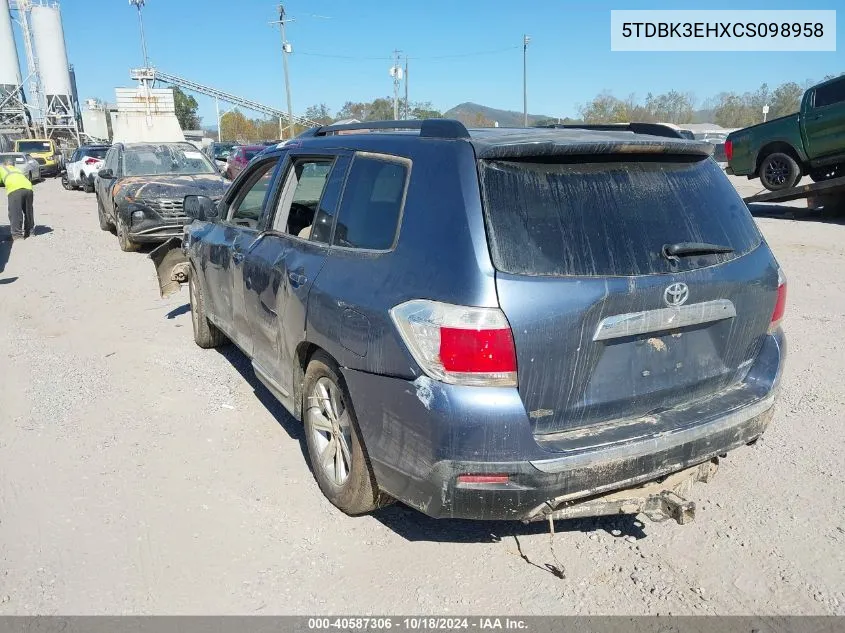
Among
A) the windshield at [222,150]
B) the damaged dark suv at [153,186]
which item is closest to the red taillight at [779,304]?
the damaged dark suv at [153,186]

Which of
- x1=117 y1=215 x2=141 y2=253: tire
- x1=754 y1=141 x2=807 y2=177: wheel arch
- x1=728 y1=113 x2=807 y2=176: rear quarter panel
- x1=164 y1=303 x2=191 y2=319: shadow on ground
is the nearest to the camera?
x1=164 y1=303 x2=191 y2=319: shadow on ground

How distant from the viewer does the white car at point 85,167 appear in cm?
2328

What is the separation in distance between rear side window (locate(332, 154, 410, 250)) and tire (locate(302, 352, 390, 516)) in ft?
1.98

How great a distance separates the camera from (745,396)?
2.90 metres

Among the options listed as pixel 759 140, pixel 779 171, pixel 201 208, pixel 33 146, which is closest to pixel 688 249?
pixel 201 208

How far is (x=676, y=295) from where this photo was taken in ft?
8.46

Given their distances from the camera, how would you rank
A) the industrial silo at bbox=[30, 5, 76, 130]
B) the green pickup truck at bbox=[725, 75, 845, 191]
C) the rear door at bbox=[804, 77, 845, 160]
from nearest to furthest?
the rear door at bbox=[804, 77, 845, 160] < the green pickup truck at bbox=[725, 75, 845, 191] < the industrial silo at bbox=[30, 5, 76, 130]

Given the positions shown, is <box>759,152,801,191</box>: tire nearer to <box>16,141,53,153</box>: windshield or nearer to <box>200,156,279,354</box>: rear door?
<box>200,156,279,354</box>: rear door

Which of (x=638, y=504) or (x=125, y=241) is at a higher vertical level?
(x=125, y=241)

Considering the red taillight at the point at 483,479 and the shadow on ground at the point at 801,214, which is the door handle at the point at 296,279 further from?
the shadow on ground at the point at 801,214

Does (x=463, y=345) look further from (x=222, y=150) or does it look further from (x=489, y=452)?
(x=222, y=150)

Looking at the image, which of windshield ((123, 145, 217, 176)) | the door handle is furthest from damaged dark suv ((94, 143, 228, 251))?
the door handle

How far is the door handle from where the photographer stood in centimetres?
327

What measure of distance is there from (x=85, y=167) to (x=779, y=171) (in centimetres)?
2206
